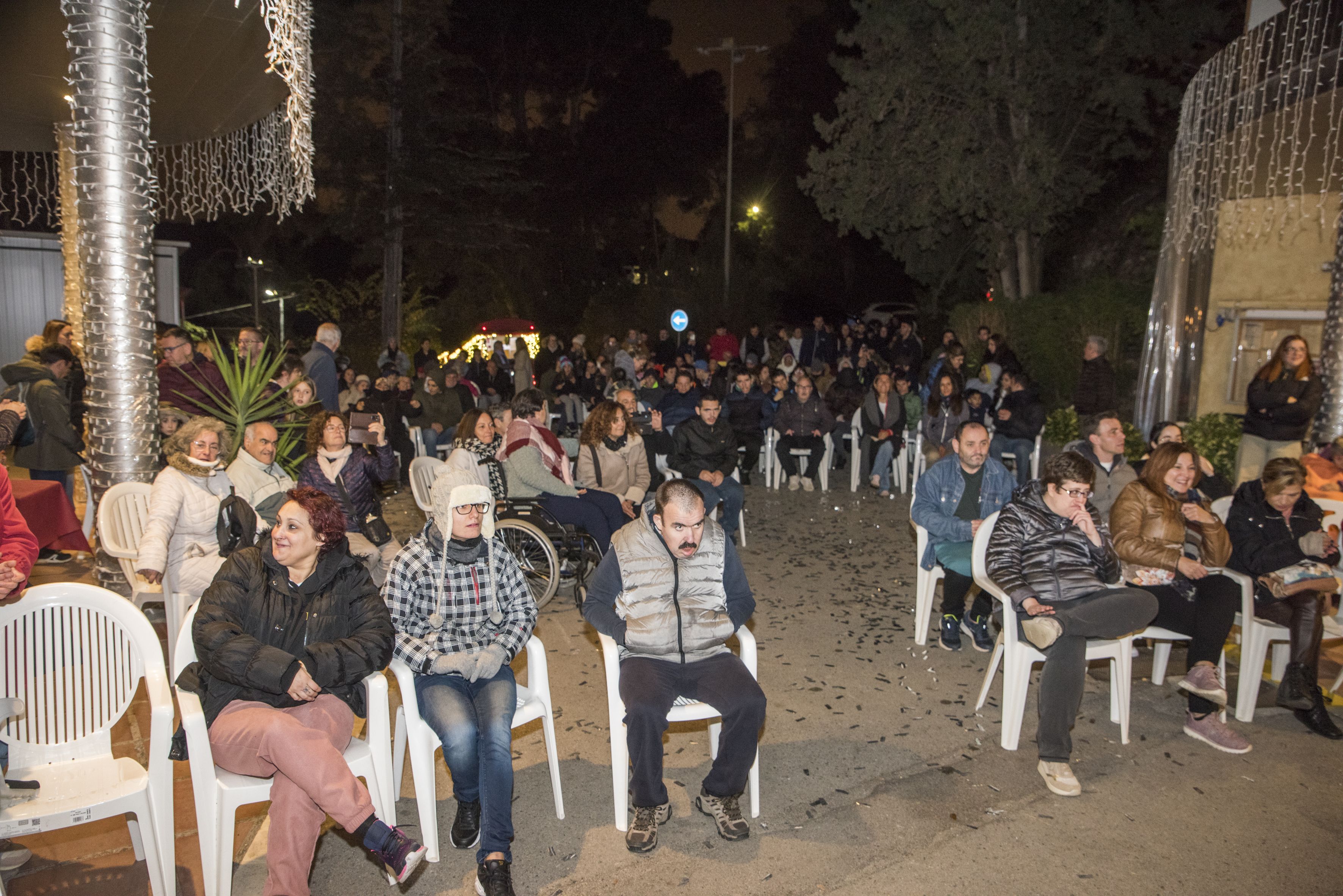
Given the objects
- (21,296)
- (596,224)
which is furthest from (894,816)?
(596,224)

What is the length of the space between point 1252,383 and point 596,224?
1030 inches

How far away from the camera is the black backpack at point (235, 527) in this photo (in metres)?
3.74

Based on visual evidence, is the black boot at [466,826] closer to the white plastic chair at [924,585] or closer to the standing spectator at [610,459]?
the white plastic chair at [924,585]

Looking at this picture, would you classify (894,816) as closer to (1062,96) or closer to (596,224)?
(1062,96)

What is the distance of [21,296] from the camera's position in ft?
40.4

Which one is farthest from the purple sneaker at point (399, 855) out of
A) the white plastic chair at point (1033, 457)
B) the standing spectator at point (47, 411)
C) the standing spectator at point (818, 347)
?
the standing spectator at point (818, 347)

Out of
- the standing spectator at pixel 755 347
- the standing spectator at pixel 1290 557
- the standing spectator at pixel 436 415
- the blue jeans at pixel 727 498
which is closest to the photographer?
the standing spectator at pixel 1290 557

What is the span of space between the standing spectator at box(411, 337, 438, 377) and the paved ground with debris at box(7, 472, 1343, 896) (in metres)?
8.57

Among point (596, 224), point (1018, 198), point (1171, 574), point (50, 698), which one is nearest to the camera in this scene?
point (50, 698)

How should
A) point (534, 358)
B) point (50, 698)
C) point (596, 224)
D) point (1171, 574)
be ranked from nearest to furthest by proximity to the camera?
point (50, 698) → point (1171, 574) → point (534, 358) → point (596, 224)

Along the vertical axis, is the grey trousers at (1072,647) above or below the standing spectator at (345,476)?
below

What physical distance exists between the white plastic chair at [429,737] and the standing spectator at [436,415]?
7.06m

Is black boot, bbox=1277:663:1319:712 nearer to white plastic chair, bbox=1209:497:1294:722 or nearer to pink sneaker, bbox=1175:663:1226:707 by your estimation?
white plastic chair, bbox=1209:497:1294:722

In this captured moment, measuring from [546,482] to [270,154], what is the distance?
3.63 m
